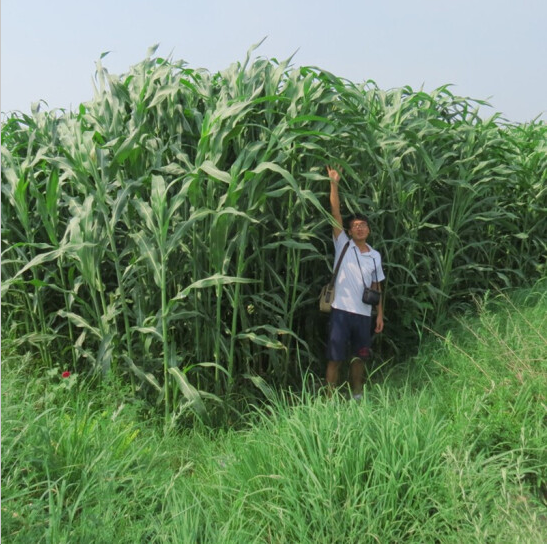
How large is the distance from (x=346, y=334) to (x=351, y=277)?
0.41 m

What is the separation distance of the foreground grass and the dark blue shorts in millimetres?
1080

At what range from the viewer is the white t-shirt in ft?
16.2

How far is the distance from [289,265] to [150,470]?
5.73 ft

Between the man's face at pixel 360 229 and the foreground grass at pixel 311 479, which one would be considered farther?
the man's face at pixel 360 229

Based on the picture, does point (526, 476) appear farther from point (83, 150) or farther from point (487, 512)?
point (83, 150)

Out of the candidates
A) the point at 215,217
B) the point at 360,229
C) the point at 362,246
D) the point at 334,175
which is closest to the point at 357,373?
the point at 362,246

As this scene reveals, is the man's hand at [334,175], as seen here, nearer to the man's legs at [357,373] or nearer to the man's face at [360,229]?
the man's face at [360,229]

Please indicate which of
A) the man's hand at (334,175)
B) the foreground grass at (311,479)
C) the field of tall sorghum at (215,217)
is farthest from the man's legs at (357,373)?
the man's hand at (334,175)

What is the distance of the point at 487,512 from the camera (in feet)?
9.86

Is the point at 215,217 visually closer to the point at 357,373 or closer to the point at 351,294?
the point at 351,294

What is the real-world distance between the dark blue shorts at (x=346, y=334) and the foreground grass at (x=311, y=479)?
1.08 metres

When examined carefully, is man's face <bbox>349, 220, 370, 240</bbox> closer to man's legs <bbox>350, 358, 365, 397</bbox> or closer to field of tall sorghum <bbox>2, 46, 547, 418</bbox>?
field of tall sorghum <bbox>2, 46, 547, 418</bbox>

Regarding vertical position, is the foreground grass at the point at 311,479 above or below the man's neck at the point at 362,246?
below

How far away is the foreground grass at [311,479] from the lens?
9.54 feet
